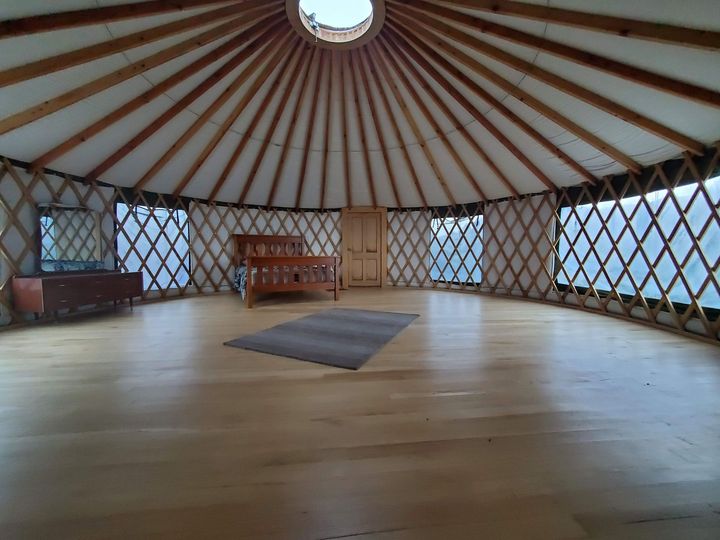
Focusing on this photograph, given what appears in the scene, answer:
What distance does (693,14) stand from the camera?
1525 mm

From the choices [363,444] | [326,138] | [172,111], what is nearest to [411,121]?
[326,138]

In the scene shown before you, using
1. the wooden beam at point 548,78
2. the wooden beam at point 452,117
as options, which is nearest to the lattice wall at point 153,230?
the wooden beam at point 452,117

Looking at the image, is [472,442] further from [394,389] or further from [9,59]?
[9,59]

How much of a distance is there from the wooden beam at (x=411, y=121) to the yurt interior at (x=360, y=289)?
5 centimetres

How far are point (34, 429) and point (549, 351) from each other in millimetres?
2693

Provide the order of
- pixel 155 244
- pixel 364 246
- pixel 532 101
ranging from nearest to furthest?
pixel 532 101 → pixel 155 244 → pixel 364 246

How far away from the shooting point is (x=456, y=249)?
16.1 ft

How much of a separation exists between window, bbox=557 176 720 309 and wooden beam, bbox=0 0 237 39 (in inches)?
158

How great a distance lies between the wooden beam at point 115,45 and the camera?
1936 mm

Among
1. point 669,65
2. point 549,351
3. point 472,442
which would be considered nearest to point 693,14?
point 669,65

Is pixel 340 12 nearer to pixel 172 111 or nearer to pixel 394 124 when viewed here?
pixel 394 124

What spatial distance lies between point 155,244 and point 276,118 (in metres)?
2.45

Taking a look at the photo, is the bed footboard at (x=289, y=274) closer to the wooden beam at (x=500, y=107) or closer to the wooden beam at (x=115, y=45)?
the wooden beam at (x=115, y=45)

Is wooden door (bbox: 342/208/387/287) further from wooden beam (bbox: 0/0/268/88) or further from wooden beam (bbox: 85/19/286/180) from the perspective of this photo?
wooden beam (bbox: 0/0/268/88)
